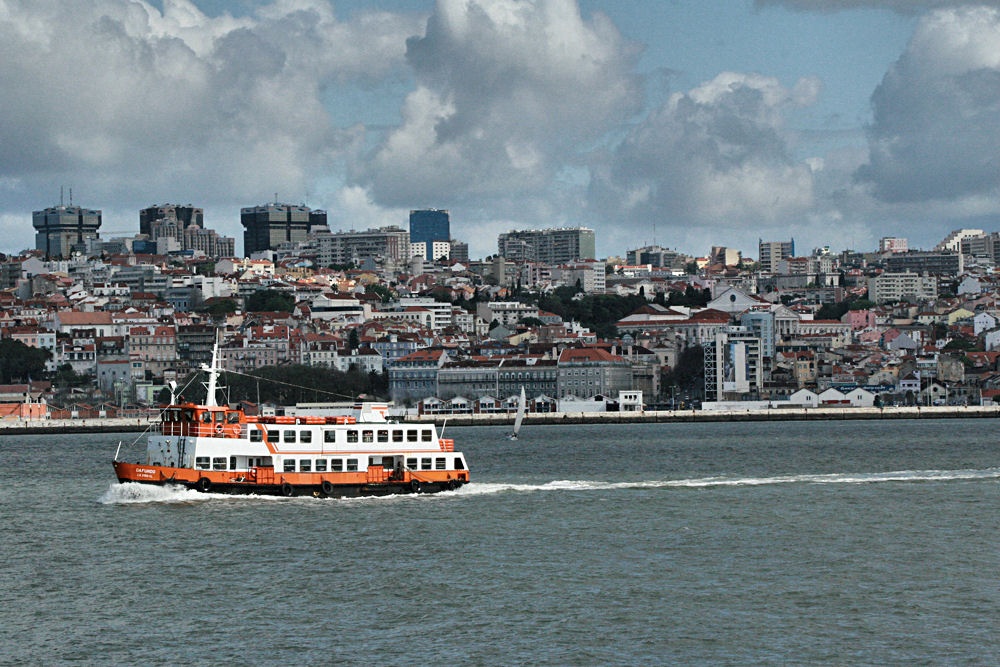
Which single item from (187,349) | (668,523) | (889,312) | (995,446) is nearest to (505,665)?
(668,523)

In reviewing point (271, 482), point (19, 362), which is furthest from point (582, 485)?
point (19, 362)

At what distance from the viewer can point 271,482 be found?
30.4 metres

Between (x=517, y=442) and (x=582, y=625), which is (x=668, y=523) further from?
(x=517, y=442)

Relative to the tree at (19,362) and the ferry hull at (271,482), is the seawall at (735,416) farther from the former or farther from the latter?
the ferry hull at (271,482)

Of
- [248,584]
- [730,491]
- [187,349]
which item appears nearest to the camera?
[248,584]

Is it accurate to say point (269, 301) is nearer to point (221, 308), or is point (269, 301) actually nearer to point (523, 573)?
point (221, 308)

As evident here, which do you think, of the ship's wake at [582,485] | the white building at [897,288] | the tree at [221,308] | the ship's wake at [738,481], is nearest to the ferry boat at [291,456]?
the ship's wake at [582,485]

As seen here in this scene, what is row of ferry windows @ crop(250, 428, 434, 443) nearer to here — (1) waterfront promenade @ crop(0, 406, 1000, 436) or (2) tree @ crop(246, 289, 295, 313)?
(1) waterfront promenade @ crop(0, 406, 1000, 436)

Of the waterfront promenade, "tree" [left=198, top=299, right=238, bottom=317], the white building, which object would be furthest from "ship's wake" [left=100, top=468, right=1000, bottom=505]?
the white building

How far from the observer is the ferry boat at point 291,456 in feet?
98.7

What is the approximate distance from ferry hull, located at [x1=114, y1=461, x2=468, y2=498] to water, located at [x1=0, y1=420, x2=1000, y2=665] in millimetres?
291

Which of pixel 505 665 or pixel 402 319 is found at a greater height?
pixel 402 319

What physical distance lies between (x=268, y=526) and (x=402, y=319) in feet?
332

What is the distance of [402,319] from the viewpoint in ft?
419
